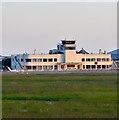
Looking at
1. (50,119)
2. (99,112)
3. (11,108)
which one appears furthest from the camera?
(11,108)

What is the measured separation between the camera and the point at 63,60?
6019 inches

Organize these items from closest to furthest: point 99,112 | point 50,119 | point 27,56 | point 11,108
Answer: point 50,119
point 99,112
point 11,108
point 27,56

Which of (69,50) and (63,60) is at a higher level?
(69,50)

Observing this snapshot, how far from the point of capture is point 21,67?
153250mm

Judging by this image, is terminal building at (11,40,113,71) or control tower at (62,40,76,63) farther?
terminal building at (11,40,113,71)

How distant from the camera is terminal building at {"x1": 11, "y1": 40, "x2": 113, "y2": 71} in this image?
501 ft

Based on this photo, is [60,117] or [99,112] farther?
[99,112]

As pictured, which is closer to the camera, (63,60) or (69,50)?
(69,50)

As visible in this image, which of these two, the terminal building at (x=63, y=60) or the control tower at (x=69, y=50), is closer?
the control tower at (x=69, y=50)

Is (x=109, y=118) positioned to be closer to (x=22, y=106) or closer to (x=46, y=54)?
(x=22, y=106)

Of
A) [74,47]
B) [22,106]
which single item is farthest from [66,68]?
[22,106]

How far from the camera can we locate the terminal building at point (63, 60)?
501 ft

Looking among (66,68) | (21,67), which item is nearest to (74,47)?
(66,68)

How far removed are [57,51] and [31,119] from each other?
13955cm
